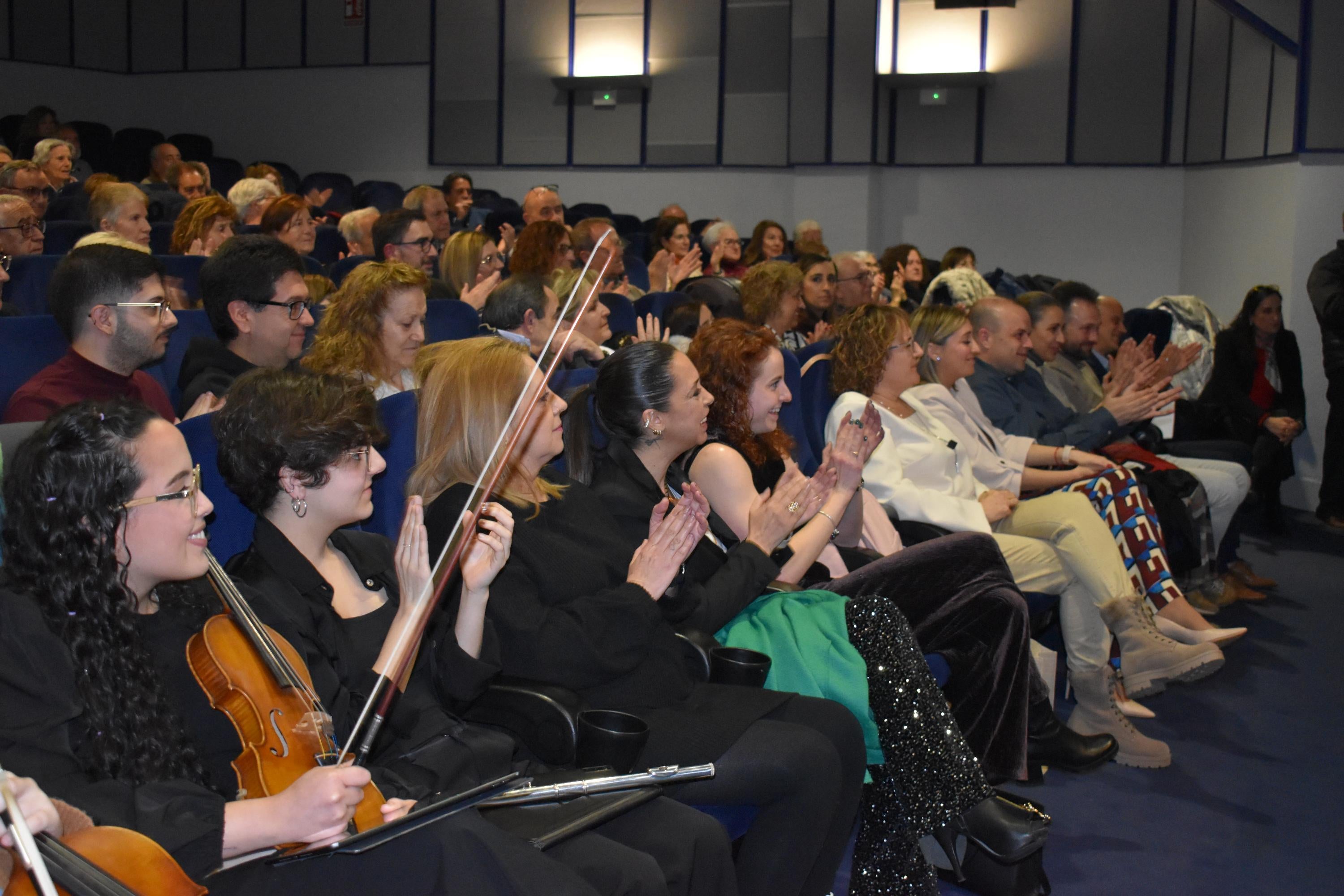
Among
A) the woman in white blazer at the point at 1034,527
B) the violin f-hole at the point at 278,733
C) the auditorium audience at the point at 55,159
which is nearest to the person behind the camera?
the violin f-hole at the point at 278,733

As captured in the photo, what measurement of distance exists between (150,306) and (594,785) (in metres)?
1.57

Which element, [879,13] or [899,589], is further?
[879,13]

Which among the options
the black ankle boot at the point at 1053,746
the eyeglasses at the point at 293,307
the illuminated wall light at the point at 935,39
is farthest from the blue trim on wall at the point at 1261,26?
the eyeglasses at the point at 293,307

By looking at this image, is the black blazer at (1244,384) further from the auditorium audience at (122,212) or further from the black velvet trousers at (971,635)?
the auditorium audience at (122,212)

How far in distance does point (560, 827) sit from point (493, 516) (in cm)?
48

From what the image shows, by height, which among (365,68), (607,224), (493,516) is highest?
(365,68)

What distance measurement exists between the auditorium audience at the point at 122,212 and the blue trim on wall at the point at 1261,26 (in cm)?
522

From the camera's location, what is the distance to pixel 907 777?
6.95 ft

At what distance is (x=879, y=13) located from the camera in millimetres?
8961

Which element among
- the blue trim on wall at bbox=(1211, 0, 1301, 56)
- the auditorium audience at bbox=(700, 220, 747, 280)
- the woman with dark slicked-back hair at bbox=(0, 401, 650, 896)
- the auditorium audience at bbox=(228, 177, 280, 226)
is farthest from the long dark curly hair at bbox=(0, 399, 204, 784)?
the blue trim on wall at bbox=(1211, 0, 1301, 56)

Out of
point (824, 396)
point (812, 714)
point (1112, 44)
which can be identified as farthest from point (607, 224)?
point (1112, 44)

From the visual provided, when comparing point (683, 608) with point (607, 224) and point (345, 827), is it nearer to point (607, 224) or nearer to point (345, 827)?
point (345, 827)

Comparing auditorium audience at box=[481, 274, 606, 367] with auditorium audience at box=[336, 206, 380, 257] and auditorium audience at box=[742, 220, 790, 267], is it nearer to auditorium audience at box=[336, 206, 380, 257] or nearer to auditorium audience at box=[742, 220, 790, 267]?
auditorium audience at box=[336, 206, 380, 257]

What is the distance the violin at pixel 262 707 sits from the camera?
132 centimetres
